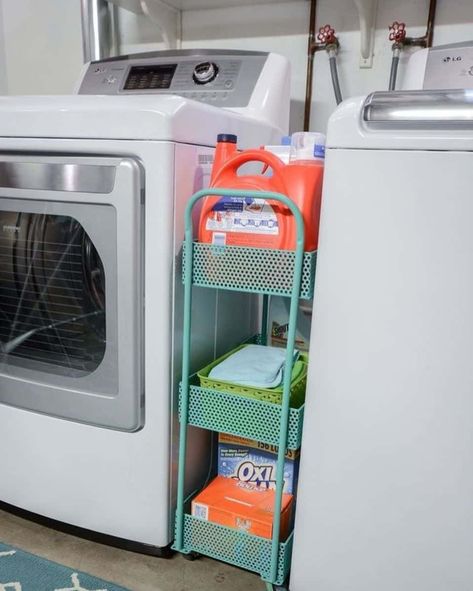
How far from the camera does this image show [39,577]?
1369 millimetres

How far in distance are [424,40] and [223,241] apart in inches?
43.9

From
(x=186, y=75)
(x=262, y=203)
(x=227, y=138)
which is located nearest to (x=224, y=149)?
(x=227, y=138)

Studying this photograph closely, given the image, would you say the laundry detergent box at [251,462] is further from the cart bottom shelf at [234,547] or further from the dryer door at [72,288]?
the dryer door at [72,288]

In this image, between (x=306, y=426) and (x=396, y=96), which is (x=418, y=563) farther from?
(x=396, y=96)

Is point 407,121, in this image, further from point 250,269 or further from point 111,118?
point 111,118

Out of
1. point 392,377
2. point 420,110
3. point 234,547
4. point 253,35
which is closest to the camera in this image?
point 420,110

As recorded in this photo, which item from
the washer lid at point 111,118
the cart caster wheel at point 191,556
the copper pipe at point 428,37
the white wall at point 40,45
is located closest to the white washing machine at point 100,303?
the washer lid at point 111,118

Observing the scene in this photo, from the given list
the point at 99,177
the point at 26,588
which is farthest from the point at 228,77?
the point at 26,588

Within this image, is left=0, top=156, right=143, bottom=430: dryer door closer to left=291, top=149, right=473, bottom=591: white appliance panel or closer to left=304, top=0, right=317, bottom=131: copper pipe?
left=291, top=149, right=473, bottom=591: white appliance panel

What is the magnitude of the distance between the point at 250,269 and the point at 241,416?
1.23ft

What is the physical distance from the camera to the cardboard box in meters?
1.34

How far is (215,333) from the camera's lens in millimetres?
1511

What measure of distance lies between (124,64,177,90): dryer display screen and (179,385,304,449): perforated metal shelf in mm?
1096

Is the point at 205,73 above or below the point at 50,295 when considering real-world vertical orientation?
above
